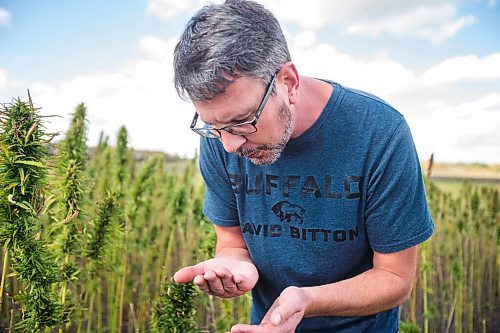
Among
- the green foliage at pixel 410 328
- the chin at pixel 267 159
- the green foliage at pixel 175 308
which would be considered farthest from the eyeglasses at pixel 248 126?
the green foliage at pixel 410 328

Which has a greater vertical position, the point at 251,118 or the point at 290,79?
the point at 290,79

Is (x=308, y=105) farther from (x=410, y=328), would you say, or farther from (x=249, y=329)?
(x=410, y=328)

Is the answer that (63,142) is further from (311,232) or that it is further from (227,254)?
(311,232)

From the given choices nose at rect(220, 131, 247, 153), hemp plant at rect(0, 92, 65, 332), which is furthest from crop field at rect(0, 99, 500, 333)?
nose at rect(220, 131, 247, 153)

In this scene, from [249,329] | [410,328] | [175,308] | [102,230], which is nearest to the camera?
[249,329]

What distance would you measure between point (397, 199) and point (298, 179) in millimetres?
308

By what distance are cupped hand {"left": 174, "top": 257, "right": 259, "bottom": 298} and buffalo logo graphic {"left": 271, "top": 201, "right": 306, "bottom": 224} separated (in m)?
0.22

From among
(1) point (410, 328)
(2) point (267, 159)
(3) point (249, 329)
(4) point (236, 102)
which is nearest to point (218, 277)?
(3) point (249, 329)

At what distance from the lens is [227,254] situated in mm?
1939

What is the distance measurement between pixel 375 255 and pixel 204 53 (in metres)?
0.83

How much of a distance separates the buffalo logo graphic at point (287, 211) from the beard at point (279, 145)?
0.19m

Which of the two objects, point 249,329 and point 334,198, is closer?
point 249,329

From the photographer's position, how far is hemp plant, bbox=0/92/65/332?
1543 mm

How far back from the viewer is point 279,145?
1665 mm
